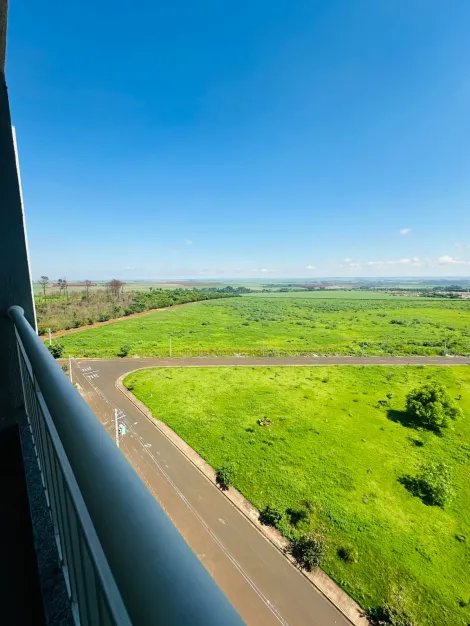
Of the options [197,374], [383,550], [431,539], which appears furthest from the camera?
[197,374]

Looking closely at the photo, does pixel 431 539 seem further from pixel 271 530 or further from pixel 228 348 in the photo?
pixel 228 348

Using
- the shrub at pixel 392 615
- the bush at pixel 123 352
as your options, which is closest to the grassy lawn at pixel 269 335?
the bush at pixel 123 352

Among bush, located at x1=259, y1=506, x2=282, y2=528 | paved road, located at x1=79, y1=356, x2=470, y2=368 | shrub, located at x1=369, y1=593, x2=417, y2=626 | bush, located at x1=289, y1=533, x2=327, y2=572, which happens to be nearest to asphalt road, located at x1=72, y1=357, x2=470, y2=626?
bush, located at x1=289, y1=533, x2=327, y2=572

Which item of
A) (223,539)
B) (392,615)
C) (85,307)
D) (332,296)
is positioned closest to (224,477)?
(223,539)

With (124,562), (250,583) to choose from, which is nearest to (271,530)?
(250,583)

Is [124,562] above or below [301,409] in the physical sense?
above
